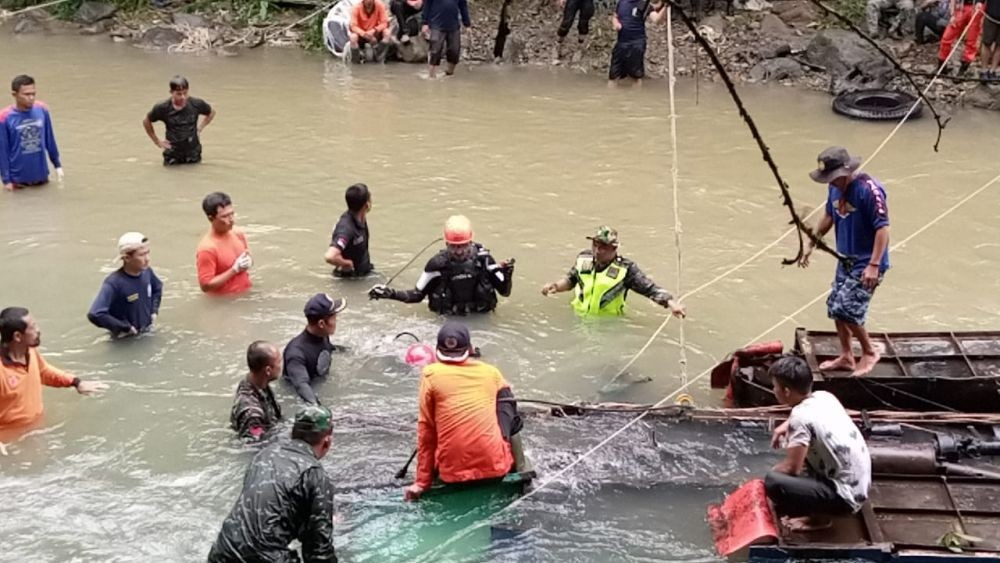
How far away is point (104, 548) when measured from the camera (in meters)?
6.63

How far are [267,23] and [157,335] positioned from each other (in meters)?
13.1

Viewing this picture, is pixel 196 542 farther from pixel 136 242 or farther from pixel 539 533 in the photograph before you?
pixel 136 242

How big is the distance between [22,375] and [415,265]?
4.36 meters

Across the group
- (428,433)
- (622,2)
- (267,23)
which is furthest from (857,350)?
(267,23)

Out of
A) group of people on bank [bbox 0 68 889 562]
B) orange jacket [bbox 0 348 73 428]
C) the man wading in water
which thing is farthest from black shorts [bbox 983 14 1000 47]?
orange jacket [bbox 0 348 73 428]

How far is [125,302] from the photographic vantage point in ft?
29.1

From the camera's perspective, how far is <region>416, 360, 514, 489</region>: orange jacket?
6336 millimetres

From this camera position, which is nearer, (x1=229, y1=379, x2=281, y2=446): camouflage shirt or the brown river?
the brown river

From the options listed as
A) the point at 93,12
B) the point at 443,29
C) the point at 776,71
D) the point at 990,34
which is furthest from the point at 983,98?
the point at 93,12

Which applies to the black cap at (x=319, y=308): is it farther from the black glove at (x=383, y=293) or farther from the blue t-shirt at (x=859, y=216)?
the blue t-shirt at (x=859, y=216)

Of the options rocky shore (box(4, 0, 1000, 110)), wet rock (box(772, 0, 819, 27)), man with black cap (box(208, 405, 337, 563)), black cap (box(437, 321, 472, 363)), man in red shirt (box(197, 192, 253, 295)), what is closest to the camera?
man with black cap (box(208, 405, 337, 563))

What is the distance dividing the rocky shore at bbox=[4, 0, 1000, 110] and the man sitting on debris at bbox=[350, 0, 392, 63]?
61.2 inches

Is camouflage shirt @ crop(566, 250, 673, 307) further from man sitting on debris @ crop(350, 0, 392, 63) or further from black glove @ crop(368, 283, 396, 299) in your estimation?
man sitting on debris @ crop(350, 0, 392, 63)

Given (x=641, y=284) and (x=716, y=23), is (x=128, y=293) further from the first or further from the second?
(x=716, y=23)
